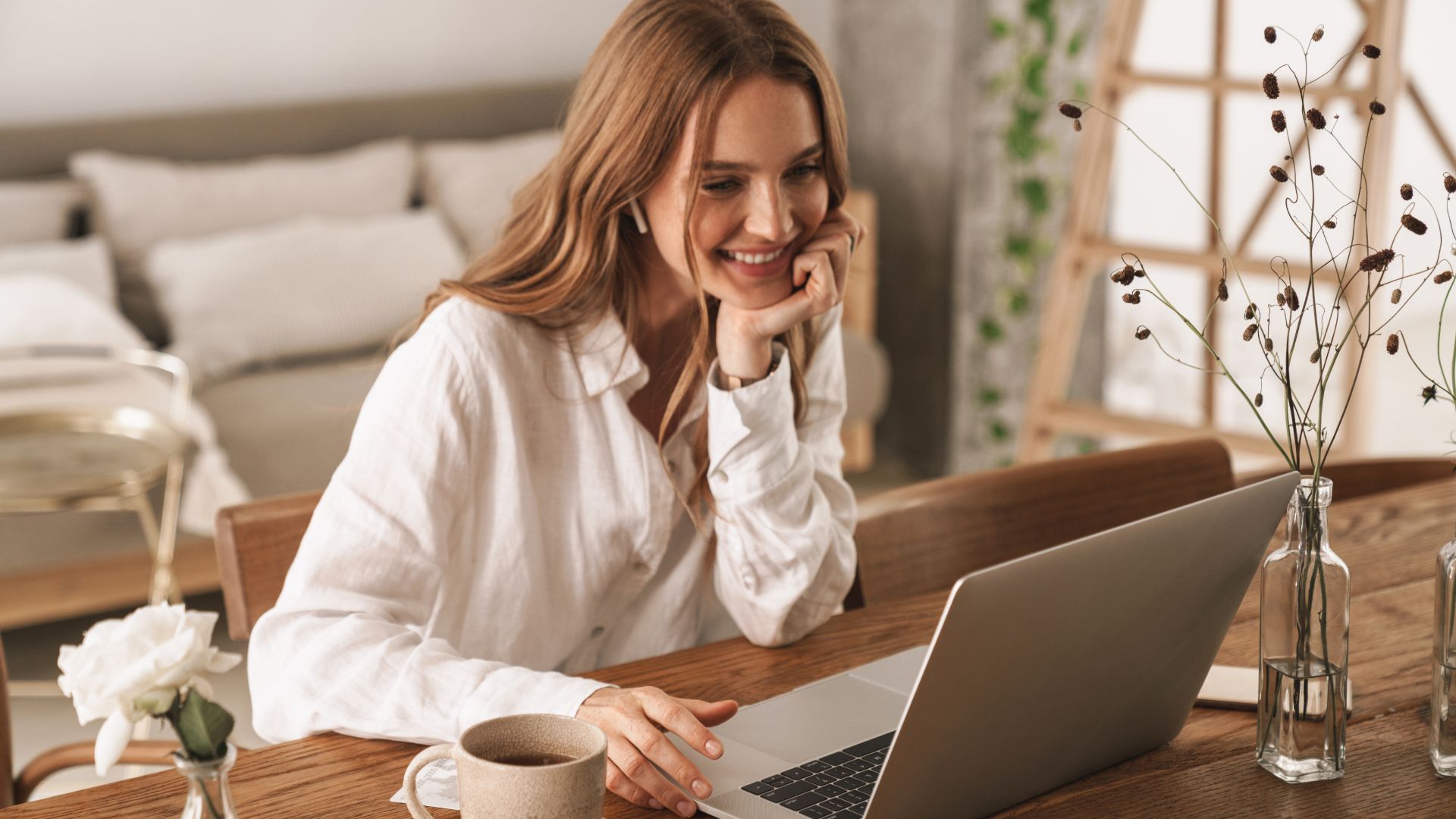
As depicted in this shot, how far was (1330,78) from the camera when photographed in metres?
3.04

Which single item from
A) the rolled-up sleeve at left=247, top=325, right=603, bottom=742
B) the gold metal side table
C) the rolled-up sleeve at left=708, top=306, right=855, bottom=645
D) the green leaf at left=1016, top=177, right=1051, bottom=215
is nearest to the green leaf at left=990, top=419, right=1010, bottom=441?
the green leaf at left=1016, top=177, right=1051, bottom=215

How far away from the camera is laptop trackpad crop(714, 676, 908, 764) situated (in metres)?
1.07

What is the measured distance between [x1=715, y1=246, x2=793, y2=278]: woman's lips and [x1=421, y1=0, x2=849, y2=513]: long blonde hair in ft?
0.10

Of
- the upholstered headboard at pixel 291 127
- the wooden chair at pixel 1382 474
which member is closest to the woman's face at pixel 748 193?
the wooden chair at pixel 1382 474

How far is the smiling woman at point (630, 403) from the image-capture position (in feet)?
4.10

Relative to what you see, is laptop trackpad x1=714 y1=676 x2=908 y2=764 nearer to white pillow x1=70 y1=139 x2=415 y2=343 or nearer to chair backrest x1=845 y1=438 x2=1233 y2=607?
chair backrest x1=845 y1=438 x2=1233 y2=607

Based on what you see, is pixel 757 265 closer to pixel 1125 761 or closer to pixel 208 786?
pixel 1125 761

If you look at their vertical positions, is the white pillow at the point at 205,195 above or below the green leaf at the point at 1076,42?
below

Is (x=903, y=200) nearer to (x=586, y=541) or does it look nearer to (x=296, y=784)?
(x=586, y=541)

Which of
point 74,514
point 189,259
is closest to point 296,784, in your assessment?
point 74,514

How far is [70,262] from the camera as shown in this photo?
10.9ft

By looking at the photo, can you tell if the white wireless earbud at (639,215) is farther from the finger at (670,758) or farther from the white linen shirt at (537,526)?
the finger at (670,758)

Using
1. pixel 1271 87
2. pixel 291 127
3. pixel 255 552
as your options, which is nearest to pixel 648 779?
pixel 255 552

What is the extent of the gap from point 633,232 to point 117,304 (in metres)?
2.50
